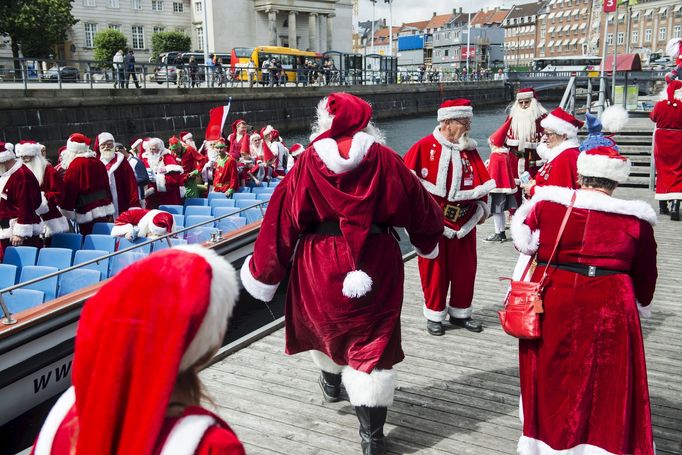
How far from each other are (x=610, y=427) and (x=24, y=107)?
→ 1907cm

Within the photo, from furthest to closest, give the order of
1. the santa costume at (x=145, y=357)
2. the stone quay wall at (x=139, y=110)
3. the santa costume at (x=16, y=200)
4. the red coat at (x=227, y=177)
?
the stone quay wall at (x=139, y=110) < the red coat at (x=227, y=177) < the santa costume at (x=16, y=200) < the santa costume at (x=145, y=357)

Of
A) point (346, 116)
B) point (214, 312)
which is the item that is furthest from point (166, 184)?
point (214, 312)

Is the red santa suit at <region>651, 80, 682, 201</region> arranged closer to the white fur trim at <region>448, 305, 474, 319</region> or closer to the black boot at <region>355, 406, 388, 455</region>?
the white fur trim at <region>448, 305, 474, 319</region>

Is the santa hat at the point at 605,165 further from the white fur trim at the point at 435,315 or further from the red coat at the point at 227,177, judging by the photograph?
the red coat at the point at 227,177

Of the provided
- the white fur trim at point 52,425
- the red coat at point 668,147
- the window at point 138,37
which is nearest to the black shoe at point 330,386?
the white fur trim at point 52,425

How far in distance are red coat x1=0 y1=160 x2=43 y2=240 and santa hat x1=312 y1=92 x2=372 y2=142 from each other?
13.2ft

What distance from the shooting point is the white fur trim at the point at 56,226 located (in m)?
6.64

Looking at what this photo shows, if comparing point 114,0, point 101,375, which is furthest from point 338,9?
point 101,375

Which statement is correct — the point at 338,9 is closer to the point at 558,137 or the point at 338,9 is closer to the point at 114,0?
the point at 114,0

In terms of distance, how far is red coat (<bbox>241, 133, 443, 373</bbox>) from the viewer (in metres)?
2.98

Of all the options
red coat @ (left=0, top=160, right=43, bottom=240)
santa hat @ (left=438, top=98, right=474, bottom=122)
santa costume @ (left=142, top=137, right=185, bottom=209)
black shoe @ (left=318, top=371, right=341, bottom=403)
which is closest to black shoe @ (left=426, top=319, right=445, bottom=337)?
black shoe @ (left=318, top=371, right=341, bottom=403)

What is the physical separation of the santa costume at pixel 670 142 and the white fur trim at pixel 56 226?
7.29 metres

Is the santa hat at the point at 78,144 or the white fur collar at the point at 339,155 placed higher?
the white fur collar at the point at 339,155

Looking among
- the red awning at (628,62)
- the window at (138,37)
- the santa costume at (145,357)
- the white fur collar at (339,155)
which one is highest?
the window at (138,37)
